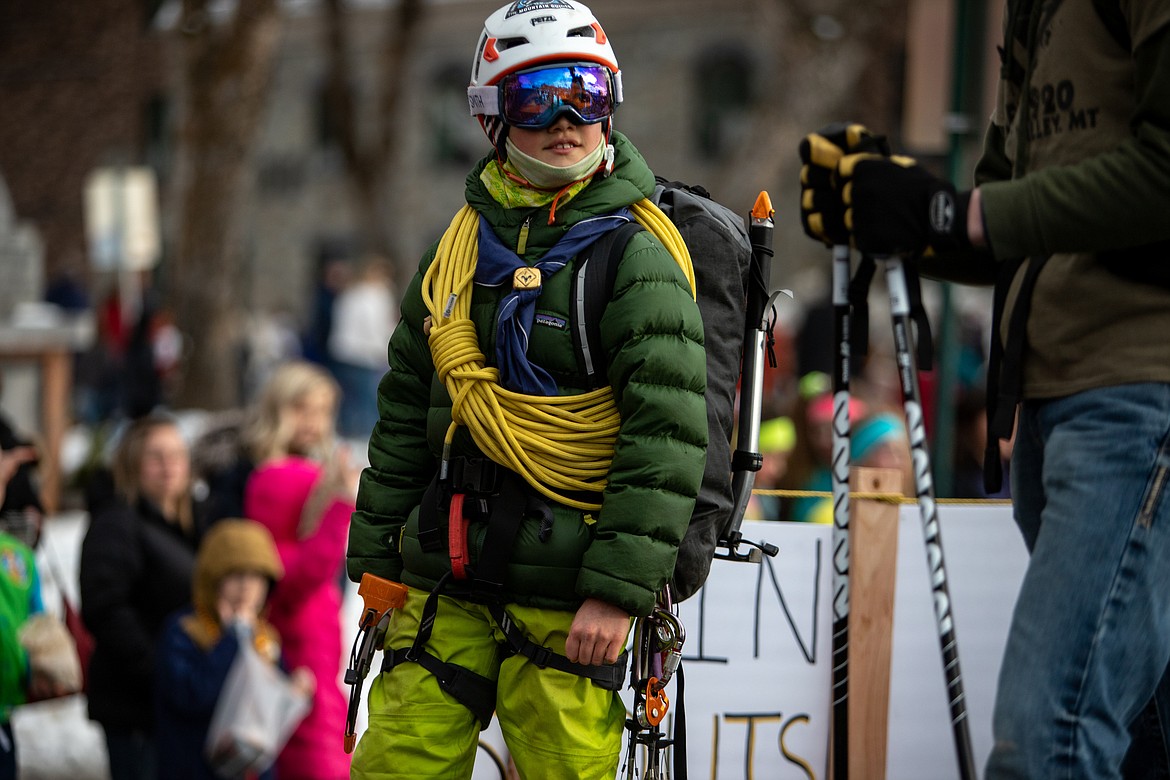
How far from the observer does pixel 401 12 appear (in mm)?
22109

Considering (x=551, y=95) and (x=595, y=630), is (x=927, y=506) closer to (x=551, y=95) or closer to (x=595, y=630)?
(x=595, y=630)

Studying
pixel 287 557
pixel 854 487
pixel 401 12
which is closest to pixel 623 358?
pixel 854 487

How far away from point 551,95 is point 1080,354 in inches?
46.6

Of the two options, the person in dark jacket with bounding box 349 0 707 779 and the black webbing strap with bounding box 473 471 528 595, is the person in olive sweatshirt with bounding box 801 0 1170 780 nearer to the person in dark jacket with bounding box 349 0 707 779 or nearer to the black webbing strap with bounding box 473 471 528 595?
the person in dark jacket with bounding box 349 0 707 779

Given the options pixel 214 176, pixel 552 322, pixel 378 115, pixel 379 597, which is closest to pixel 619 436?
pixel 552 322

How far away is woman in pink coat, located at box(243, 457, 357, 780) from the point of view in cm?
595

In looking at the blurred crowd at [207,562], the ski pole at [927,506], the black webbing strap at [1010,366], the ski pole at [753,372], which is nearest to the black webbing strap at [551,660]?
the ski pole at [753,372]

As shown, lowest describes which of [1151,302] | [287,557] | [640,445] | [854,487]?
[287,557]

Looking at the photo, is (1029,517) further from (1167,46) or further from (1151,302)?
(1167,46)

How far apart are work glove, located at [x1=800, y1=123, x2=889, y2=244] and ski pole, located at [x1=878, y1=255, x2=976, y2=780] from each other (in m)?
0.15

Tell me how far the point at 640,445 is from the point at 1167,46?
1.20 metres

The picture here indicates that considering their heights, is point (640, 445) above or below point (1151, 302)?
below

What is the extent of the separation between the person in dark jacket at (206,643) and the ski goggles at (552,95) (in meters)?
2.92

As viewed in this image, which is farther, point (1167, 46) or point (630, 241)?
point (630, 241)
